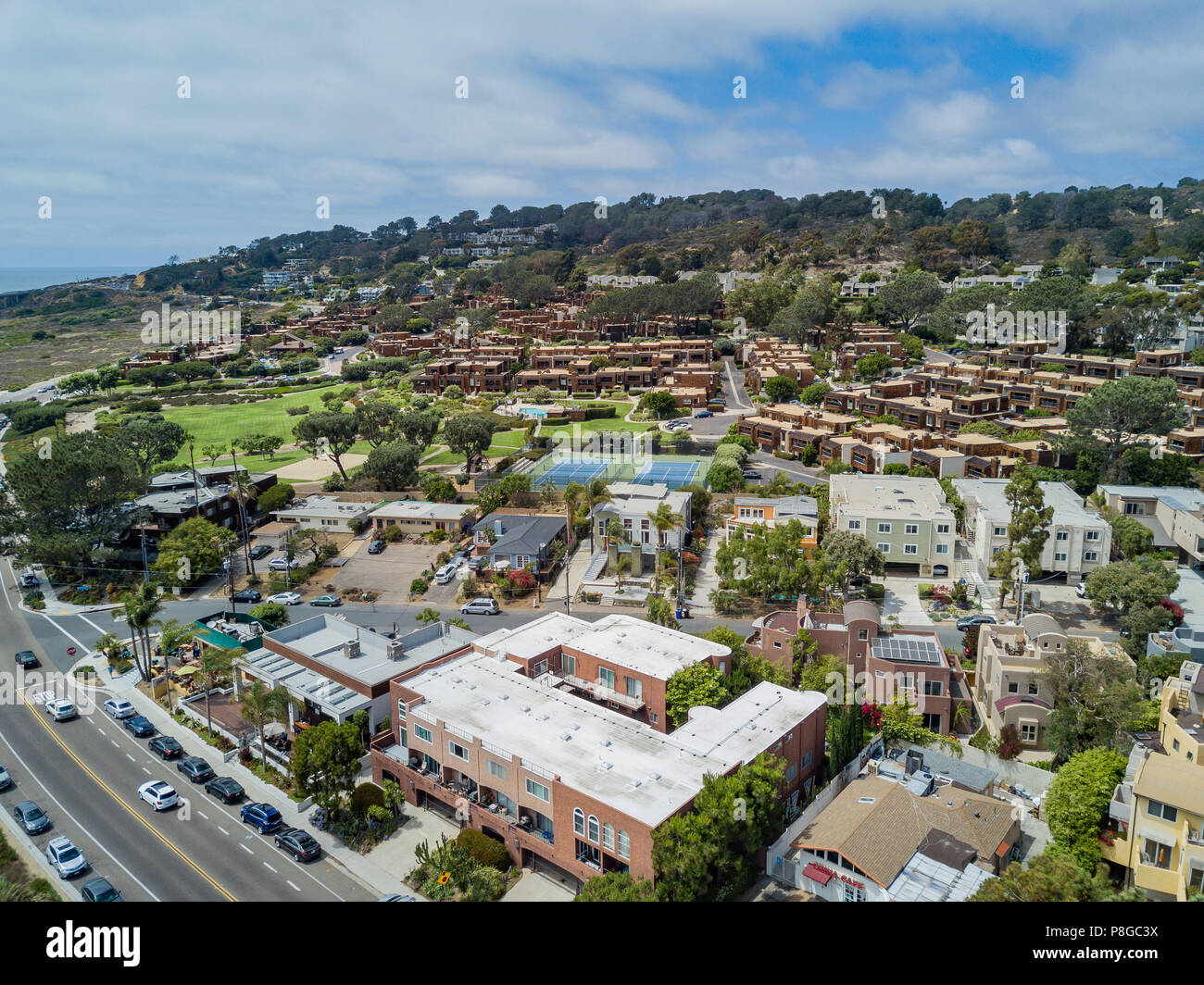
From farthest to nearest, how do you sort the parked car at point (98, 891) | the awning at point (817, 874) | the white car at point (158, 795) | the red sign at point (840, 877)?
the white car at point (158, 795), the awning at point (817, 874), the parked car at point (98, 891), the red sign at point (840, 877)

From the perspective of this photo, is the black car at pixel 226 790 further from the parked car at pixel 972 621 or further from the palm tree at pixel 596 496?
the parked car at pixel 972 621

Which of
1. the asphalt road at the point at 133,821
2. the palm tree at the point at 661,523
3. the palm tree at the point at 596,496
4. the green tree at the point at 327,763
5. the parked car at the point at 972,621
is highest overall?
the palm tree at the point at 596,496

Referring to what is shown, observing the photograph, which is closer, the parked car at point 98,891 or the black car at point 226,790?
the parked car at point 98,891

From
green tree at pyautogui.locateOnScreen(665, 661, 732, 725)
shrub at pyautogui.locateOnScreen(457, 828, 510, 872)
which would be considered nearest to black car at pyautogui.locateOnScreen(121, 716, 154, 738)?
shrub at pyautogui.locateOnScreen(457, 828, 510, 872)

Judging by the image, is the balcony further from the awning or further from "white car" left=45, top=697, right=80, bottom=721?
"white car" left=45, top=697, right=80, bottom=721

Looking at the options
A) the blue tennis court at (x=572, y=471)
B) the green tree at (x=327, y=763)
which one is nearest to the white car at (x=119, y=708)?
the green tree at (x=327, y=763)

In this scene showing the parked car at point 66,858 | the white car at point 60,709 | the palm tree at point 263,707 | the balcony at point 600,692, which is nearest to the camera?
the parked car at point 66,858
